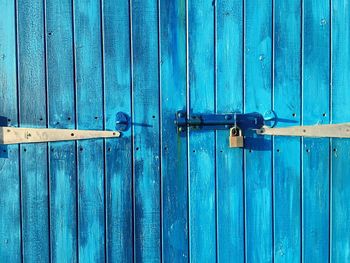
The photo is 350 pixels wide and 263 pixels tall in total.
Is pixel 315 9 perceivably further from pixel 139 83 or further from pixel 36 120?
pixel 36 120

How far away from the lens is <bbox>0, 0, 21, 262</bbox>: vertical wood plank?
6.51 feet

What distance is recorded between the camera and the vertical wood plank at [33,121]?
1983 millimetres

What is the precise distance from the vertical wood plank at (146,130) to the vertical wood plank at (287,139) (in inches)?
18.2

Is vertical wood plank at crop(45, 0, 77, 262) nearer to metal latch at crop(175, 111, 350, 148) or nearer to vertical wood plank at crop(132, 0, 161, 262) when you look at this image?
vertical wood plank at crop(132, 0, 161, 262)

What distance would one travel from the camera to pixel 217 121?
77.9 inches

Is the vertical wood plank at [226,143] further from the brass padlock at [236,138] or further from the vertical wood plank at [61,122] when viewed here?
the vertical wood plank at [61,122]

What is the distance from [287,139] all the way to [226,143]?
0.24 m

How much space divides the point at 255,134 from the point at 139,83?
1.61 feet

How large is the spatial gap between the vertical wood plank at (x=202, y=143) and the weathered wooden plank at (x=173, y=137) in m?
0.03

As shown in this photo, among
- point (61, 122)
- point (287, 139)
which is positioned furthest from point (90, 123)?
point (287, 139)

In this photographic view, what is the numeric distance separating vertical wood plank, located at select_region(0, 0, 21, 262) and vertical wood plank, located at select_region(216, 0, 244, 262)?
Result: 787 millimetres

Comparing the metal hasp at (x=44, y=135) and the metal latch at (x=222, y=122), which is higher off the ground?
the metal latch at (x=222, y=122)

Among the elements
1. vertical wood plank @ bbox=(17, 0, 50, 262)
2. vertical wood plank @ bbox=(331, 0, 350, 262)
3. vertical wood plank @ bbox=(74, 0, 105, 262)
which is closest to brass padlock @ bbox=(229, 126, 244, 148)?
vertical wood plank @ bbox=(331, 0, 350, 262)

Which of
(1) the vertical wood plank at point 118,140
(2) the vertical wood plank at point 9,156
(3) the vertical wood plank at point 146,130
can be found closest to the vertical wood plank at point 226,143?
(3) the vertical wood plank at point 146,130
